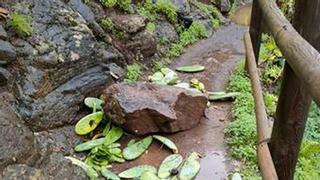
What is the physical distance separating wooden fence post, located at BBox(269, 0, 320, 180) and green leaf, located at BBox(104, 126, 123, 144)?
211 cm

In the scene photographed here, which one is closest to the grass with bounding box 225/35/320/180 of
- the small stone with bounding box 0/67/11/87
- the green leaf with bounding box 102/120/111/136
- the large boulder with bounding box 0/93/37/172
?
the green leaf with bounding box 102/120/111/136

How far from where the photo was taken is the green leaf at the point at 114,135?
14.3 feet

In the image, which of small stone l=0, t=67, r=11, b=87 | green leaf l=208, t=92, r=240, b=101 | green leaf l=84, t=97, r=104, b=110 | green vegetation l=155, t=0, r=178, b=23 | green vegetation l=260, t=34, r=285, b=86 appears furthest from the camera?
green vegetation l=155, t=0, r=178, b=23

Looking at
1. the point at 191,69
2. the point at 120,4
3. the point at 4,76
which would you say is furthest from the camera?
the point at 120,4

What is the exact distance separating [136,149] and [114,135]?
0.32 metres

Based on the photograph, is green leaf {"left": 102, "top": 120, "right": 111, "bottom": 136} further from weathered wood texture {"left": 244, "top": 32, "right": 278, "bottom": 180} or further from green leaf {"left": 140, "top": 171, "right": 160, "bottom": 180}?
weathered wood texture {"left": 244, "top": 32, "right": 278, "bottom": 180}

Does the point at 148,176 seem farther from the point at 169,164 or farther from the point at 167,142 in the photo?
the point at 167,142

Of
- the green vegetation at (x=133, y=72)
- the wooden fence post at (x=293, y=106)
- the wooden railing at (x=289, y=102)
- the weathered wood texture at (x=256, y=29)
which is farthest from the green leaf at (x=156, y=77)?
the wooden fence post at (x=293, y=106)

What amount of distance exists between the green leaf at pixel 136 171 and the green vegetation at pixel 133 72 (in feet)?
6.51

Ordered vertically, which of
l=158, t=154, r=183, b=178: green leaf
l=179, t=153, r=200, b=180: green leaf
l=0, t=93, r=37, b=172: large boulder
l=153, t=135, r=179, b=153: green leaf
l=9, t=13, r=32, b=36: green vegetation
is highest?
l=9, t=13, r=32, b=36: green vegetation

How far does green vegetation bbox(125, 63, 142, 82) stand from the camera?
19.1 feet

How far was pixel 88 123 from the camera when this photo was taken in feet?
14.9

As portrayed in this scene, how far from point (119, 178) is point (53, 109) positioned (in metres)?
1.13

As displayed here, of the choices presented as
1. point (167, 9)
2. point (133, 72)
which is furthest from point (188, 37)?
point (133, 72)
